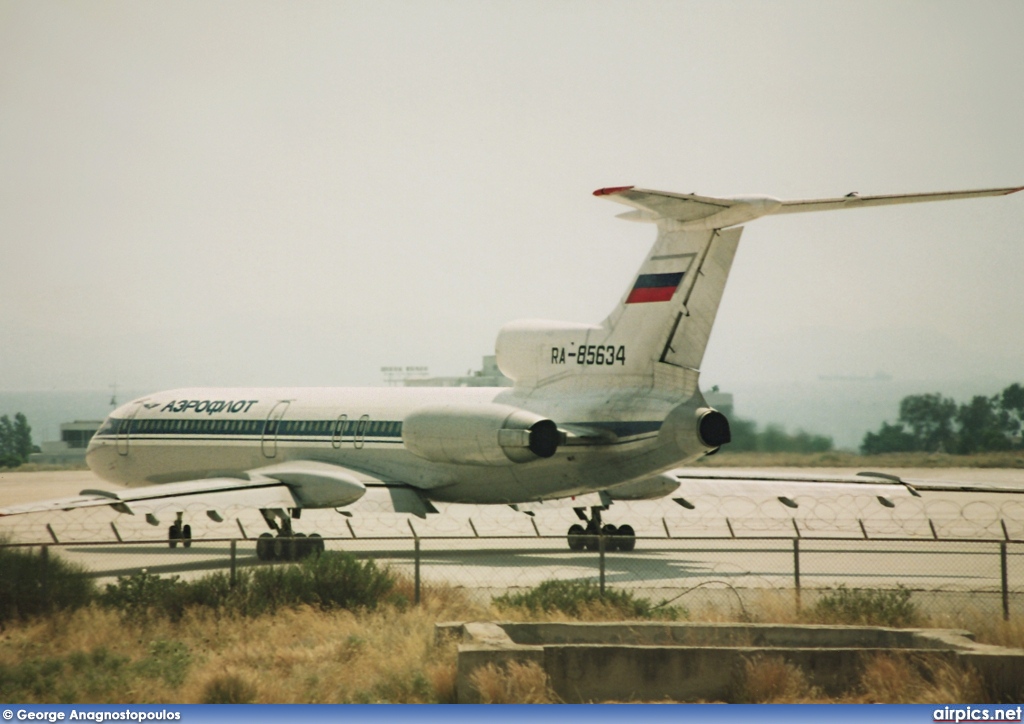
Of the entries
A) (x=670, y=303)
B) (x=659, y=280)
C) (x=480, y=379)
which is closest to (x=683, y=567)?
(x=670, y=303)

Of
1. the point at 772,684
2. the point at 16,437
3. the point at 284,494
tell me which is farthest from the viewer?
the point at 16,437

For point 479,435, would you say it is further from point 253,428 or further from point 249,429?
point 249,429

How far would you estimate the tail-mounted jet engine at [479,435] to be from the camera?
67.3ft

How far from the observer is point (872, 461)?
5938 centimetres

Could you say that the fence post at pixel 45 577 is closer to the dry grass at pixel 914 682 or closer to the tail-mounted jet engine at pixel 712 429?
the dry grass at pixel 914 682

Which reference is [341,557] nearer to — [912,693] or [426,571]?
[426,571]

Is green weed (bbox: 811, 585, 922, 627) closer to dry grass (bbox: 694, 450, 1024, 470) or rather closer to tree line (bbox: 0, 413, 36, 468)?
dry grass (bbox: 694, 450, 1024, 470)

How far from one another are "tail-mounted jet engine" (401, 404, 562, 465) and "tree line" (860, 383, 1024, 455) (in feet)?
145

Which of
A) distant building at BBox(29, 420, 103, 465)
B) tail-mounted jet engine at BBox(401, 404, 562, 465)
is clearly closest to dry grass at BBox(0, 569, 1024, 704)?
tail-mounted jet engine at BBox(401, 404, 562, 465)

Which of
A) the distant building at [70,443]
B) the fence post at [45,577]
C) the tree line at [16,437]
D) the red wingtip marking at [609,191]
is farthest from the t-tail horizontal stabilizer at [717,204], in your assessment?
the tree line at [16,437]

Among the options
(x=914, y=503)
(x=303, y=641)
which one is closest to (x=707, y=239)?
(x=303, y=641)

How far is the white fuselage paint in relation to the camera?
69.3 ft

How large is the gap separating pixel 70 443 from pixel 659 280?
2821 inches

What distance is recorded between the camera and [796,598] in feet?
50.9
